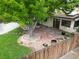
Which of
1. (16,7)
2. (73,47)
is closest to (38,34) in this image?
(16,7)

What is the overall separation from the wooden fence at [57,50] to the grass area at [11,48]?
6186 mm

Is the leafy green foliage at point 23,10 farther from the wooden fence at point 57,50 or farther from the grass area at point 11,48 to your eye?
the wooden fence at point 57,50

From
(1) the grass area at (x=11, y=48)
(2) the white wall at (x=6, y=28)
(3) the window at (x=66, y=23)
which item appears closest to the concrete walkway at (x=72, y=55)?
(1) the grass area at (x=11, y=48)

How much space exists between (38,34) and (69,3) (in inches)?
184

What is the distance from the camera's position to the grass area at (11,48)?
47.1 feet

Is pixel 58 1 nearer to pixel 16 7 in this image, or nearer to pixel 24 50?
pixel 16 7

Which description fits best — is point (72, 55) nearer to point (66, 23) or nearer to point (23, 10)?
point (23, 10)

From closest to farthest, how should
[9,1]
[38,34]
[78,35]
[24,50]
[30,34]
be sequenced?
[78,35], [9,1], [24,50], [30,34], [38,34]

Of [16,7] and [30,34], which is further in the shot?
[30,34]

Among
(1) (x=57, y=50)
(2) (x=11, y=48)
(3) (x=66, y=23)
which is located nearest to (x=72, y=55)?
(1) (x=57, y=50)

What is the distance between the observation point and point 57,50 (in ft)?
26.7

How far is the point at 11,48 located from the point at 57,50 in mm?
8208

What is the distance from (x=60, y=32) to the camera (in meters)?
19.7

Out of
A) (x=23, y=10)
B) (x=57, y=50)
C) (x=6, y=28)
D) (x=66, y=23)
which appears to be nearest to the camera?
(x=57, y=50)
